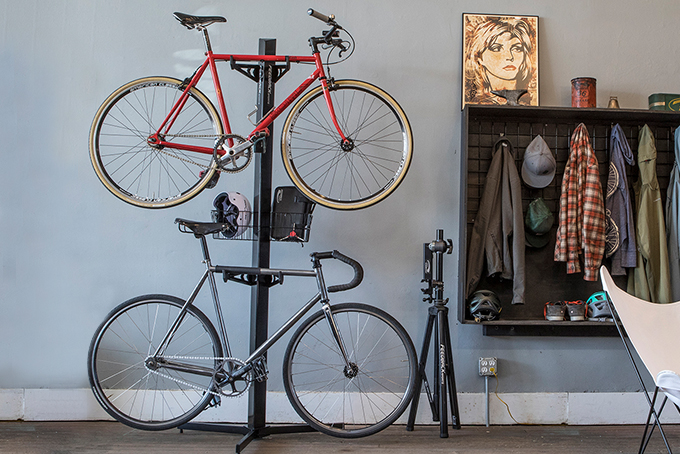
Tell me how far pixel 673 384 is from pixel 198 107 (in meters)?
2.35

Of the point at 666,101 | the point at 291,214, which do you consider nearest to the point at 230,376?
the point at 291,214

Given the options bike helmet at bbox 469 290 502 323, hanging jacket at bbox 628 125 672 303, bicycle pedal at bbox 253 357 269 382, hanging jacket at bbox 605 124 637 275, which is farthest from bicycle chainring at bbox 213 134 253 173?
hanging jacket at bbox 628 125 672 303

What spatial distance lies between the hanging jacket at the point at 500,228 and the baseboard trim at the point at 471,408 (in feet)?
1.91

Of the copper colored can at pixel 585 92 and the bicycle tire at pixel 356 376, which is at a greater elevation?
the copper colored can at pixel 585 92

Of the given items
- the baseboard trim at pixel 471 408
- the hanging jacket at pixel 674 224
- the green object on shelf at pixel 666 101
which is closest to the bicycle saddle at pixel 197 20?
the baseboard trim at pixel 471 408

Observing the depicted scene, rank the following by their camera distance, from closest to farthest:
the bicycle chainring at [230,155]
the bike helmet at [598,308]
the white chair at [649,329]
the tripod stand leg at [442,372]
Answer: the white chair at [649,329]
the bicycle chainring at [230,155]
the tripod stand leg at [442,372]
the bike helmet at [598,308]

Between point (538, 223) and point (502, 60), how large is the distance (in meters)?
0.88

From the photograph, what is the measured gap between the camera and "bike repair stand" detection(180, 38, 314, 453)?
7.01 ft

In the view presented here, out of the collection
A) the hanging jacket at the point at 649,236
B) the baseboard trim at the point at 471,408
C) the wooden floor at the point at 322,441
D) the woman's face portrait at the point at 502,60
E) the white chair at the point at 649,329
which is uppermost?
the woman's face portrait at the point at 502,60

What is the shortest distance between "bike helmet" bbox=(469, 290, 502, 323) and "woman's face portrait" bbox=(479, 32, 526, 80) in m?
1.15

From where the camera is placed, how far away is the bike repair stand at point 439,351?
7.38 feet

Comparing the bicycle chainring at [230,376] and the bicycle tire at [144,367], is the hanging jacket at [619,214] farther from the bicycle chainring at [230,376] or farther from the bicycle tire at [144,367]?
the bicycle tire at [144,367]

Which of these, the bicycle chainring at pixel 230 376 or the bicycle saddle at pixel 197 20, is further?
the bicycle chainring at pixel 230 376

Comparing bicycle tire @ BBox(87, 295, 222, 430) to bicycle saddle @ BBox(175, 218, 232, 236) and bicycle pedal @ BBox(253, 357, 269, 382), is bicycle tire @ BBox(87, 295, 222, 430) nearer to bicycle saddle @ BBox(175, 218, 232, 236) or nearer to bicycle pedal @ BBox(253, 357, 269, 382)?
bicycle pedal @ BBox(253, 357, 269, 382)
